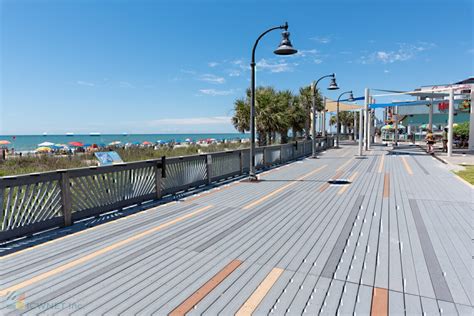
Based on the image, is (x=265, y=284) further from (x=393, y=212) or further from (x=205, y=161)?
(x=205, y=161)

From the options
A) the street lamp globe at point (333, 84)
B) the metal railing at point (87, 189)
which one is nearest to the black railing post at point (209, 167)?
the metal railing at point (87, 189)

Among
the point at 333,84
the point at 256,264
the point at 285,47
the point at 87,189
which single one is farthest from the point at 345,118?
the point at 256,264

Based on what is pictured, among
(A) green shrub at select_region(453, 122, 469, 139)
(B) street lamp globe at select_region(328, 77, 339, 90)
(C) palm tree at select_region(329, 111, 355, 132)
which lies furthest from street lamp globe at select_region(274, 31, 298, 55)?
(C) palm tree at select_region(329, 111, 355, 132)

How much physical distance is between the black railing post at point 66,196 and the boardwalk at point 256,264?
56 cm

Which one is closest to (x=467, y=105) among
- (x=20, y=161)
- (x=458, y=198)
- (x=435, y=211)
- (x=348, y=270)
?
(x=458, y=198)

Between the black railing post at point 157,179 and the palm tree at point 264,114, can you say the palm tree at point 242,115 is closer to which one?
the palm tree at point 264,114

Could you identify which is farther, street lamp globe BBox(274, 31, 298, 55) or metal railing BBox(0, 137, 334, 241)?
street lamp globe BBox(274, 31, 298, 55)

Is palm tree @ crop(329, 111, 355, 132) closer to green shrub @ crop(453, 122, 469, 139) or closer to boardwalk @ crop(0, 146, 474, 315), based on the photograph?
green shrub @ crop(453, 122, 469, 139)

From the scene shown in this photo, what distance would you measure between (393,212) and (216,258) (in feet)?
13.8

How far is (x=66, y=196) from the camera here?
481cm

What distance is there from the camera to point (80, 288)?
9.62 feet

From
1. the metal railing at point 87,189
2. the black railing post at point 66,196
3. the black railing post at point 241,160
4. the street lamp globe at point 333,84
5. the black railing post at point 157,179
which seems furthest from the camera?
the street lamp globe at point 333,84

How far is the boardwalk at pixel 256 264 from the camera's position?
8.71 feet

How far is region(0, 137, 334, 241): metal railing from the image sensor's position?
13.8ft
